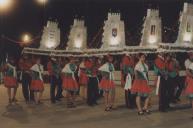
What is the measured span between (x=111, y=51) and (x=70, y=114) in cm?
814

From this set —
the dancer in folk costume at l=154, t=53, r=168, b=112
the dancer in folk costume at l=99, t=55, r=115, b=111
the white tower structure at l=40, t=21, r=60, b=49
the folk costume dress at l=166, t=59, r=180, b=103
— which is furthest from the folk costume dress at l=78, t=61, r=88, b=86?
the white tower structure at l=40, t=21, r=60, b=49

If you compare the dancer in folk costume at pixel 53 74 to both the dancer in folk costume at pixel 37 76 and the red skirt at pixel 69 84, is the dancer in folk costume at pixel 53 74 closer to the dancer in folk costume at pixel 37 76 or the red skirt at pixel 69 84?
the dancer in folk costume at pixel 37 76

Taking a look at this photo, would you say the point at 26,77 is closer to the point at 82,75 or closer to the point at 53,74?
the point at 53,74

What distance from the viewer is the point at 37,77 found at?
15.0 m

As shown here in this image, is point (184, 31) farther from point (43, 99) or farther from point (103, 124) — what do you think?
point (103, 124)

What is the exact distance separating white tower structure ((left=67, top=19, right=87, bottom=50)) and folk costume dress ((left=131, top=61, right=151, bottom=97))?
11774 millimetres

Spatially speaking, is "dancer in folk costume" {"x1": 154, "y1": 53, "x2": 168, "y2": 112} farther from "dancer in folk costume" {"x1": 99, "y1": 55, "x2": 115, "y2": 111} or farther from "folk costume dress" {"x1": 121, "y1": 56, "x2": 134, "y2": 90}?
"dancer in folk costume" {"x1": 99, "y1": 55, "x2": 115, "y2": 111}

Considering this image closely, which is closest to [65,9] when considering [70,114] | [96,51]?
[96,51]

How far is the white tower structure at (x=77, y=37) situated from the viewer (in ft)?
79.4

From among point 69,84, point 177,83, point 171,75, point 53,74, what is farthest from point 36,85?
point 177,83

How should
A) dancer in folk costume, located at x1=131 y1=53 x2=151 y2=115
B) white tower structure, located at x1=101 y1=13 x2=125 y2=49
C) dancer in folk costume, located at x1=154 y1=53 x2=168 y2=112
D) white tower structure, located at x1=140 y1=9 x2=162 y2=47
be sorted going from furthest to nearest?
white tower structure, located at x1=101 y1=13 x2=125 y2=49 → white tower structure, located at x1=140 y1=9 x2=162 y2=47 → dancer in folk costume, located at x1=154 y1=53 x2=168 y2=112 → dancer in folk costume, located at x1=131 y1=53 x2=151 y2=115

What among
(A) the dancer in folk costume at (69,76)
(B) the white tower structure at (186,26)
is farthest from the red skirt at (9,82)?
(B) the white tower structure at (186,26)

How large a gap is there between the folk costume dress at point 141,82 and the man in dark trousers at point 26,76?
4429 millimetres

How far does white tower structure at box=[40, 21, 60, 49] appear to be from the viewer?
79.5 ft
